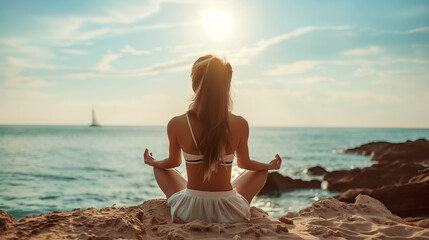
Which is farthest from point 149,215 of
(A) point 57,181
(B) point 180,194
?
(A) point 57,181

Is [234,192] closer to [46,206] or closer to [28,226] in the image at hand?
[28,226]

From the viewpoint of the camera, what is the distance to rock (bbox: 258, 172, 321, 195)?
34.0 feet

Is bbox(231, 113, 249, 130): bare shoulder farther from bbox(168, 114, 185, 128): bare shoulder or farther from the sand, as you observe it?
the sand

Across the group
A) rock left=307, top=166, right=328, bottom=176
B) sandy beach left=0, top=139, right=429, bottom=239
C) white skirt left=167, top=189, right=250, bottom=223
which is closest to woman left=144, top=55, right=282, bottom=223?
white skirt left=167, top=189, right=250, bottom=223

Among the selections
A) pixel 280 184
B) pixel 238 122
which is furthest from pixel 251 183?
pixel 280 184

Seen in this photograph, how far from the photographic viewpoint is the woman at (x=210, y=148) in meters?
3.09

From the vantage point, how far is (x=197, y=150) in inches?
127

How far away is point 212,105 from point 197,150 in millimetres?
492

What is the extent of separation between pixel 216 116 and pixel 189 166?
0.61m

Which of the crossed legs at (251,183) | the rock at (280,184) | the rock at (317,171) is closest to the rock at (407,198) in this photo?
the crossed legs at (251,183)

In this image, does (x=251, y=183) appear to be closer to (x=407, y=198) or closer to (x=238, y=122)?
(x=238, y=122)

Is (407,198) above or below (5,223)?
below

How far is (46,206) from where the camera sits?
9.99 meters

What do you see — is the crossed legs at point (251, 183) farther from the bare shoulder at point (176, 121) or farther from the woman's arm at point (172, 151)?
the bare shoulder at point (176, 121)
